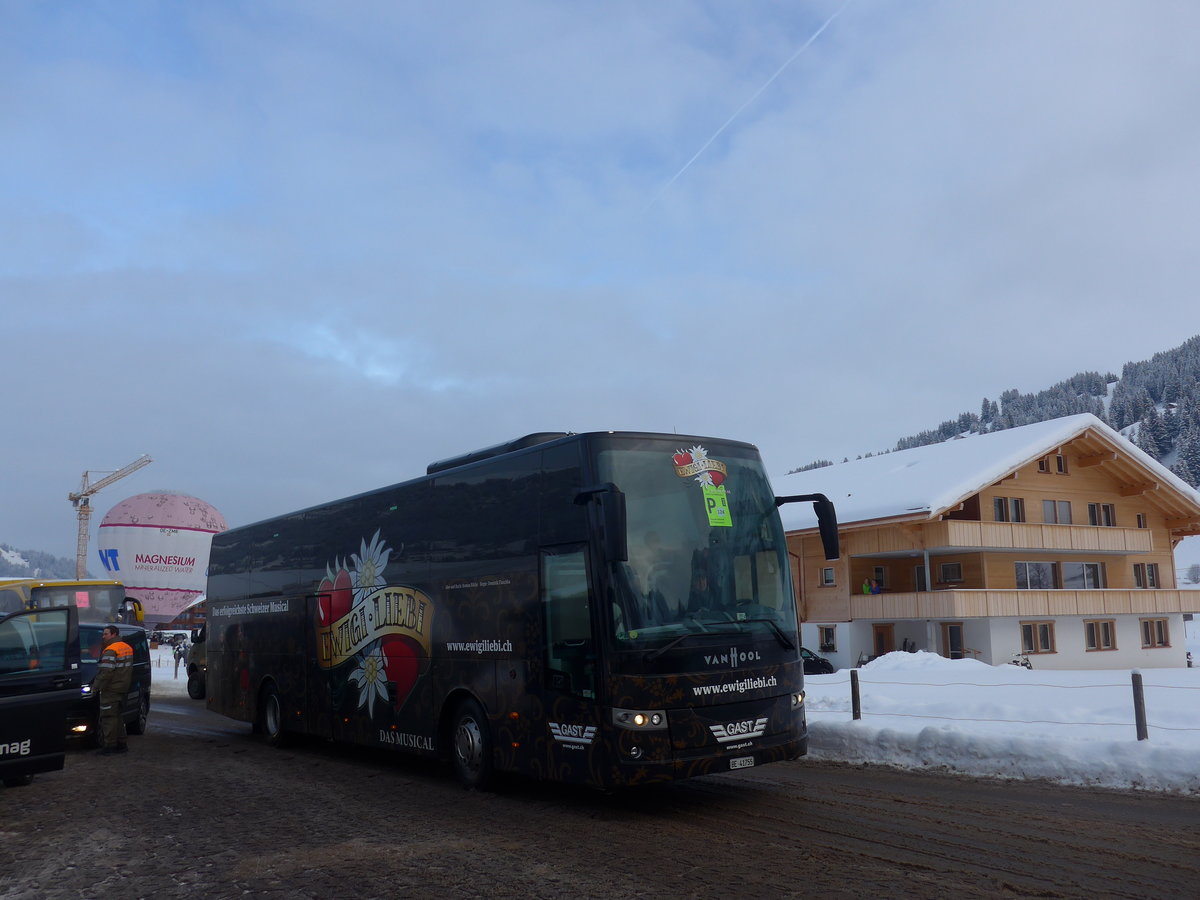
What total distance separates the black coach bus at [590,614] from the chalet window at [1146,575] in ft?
133

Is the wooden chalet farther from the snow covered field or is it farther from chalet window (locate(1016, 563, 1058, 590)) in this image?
the snow covered field

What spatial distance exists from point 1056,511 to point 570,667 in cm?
3679

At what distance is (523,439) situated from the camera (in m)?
10.6

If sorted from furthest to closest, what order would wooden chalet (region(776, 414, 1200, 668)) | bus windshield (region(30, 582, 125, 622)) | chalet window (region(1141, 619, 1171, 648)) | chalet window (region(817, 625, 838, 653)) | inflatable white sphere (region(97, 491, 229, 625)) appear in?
1. inflatable white sphere (region(97, 491, 229, 625))
2. chalet window (region(1141, 619, 1171, 648))
3. chalet window (region(817, 625, 838, 653))
4. wooden chalet (region(776, 414, 1200, 668))
5. bus windshield (region(30, 582, 125, 622))

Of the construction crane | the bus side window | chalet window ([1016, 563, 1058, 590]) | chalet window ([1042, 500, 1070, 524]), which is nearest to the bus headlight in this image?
the bus side window

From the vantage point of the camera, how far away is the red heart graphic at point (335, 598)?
1302cm

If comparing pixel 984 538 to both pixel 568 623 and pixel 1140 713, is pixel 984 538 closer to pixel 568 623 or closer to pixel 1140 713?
pixel 1140 713

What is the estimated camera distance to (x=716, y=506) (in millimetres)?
9117

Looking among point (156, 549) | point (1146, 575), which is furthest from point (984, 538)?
point (156, 549)

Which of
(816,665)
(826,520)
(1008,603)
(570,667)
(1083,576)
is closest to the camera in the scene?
(570,667)

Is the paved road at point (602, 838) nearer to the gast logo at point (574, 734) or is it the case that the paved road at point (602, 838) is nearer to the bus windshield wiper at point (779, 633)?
the gast logo at point (574, 734)

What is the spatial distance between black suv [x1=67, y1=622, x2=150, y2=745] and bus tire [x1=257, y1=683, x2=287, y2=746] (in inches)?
78.5

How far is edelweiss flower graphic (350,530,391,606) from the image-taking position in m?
12.2

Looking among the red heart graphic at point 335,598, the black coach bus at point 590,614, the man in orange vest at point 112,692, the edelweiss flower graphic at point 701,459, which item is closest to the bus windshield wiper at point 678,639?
the black coach bus at point 590,614
